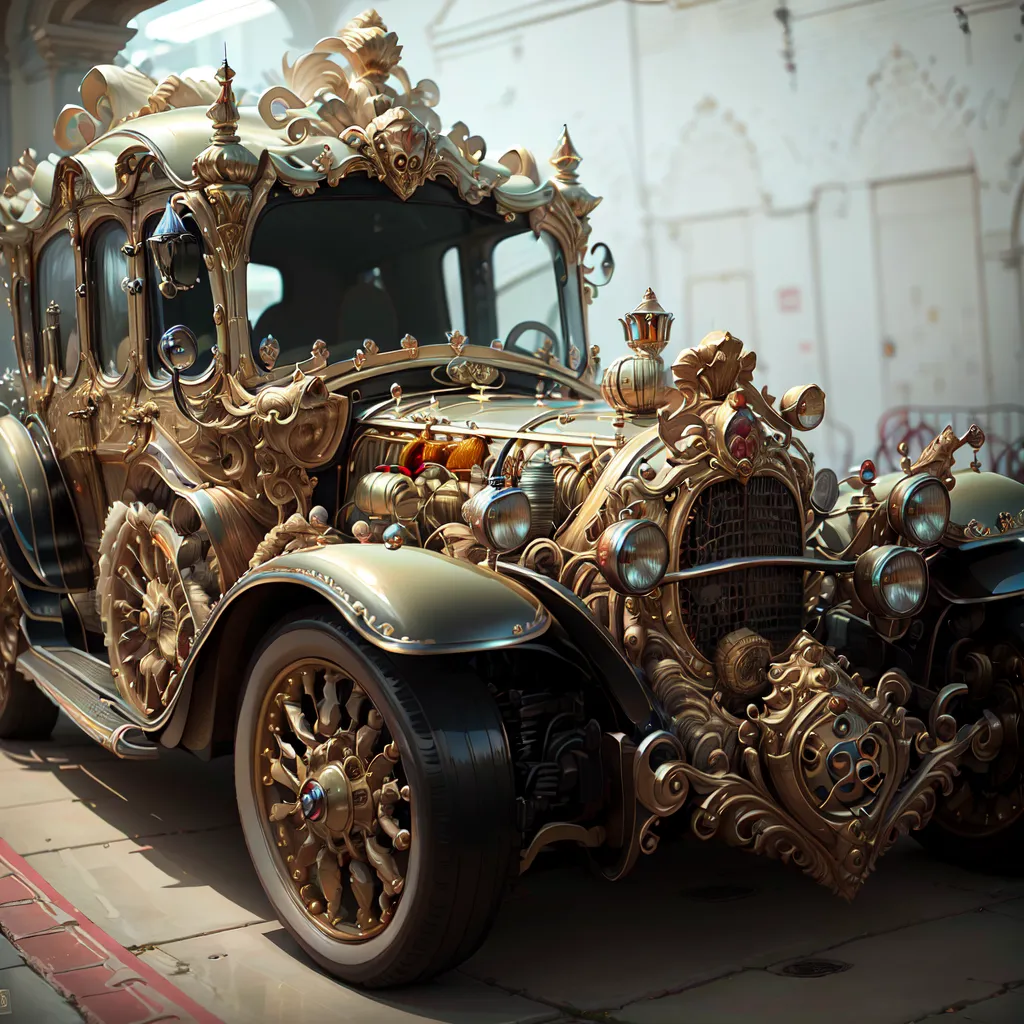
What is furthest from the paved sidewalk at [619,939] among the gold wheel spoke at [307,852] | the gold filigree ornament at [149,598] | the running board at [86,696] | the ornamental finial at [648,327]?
the ornamental finial at [648,327]

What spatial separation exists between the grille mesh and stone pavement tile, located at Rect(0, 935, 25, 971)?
6.36ft

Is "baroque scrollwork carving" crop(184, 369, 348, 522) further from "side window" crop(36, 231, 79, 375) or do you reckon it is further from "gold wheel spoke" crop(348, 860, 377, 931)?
"gold wheel spoke" crop(348, 860, 377, 931)

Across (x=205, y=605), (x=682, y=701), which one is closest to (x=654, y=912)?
(x=682, y=701)

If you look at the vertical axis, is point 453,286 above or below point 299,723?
above

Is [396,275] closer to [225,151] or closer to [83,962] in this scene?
[225,151]

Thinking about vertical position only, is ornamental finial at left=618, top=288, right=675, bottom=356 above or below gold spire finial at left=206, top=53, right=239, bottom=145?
below

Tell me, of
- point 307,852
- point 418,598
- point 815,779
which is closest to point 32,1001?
point 307,852

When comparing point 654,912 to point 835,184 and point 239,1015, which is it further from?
point 835,184

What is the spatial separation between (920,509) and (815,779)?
0.92 meters

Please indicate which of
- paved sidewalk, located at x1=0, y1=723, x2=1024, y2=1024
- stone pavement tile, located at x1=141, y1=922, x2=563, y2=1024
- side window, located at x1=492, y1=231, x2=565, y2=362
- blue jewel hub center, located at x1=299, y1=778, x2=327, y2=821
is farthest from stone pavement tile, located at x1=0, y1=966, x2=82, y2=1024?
side window, located at x1=492, y1=231, x2=565, y2=362

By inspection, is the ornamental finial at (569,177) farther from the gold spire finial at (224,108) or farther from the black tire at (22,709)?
the black tire at (22,709)

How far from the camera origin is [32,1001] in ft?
10.00

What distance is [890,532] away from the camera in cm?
369

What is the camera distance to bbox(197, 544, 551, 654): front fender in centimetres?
292
